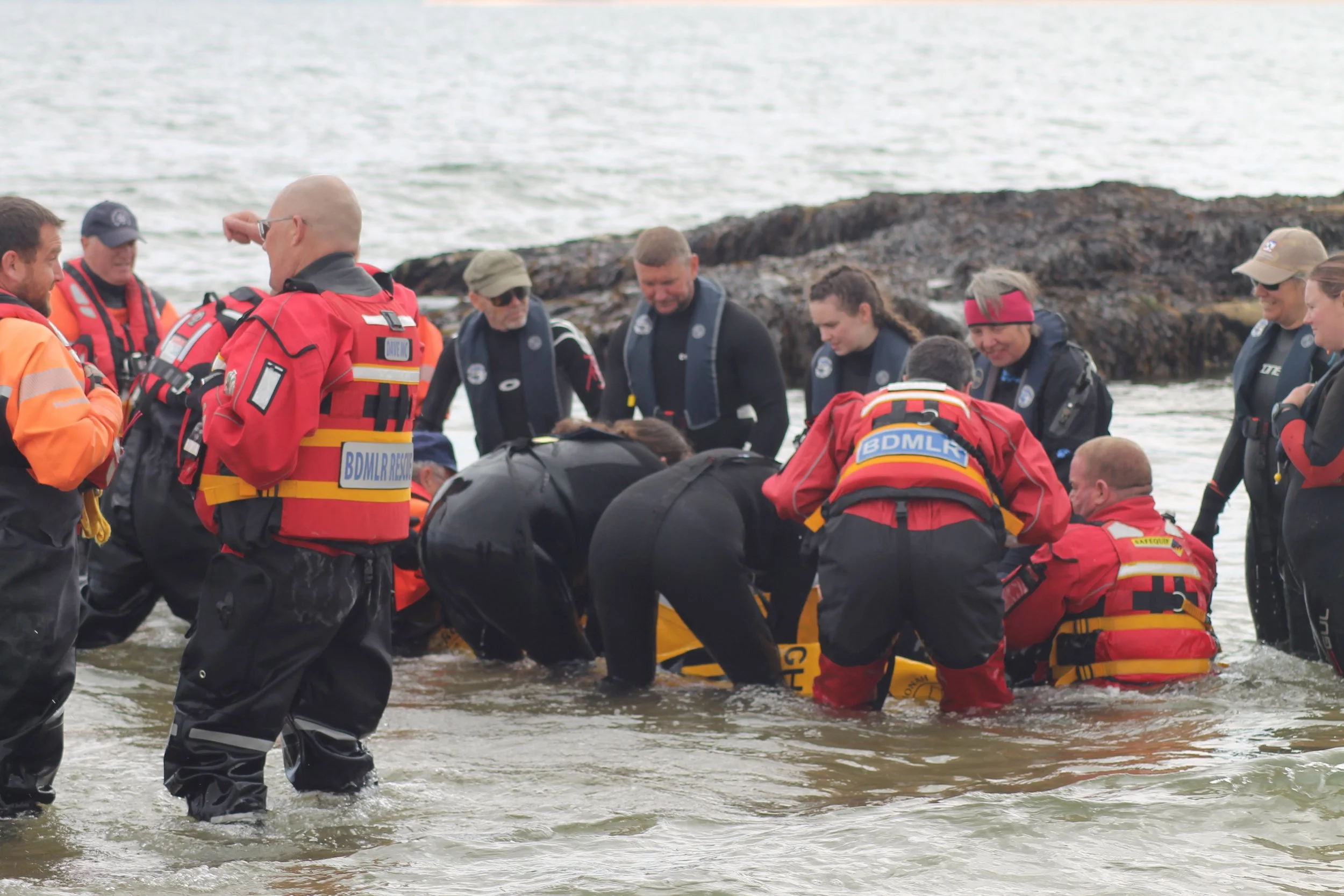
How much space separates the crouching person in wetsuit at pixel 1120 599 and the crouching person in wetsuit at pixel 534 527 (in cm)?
159

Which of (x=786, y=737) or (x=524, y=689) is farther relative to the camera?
(x=524, y=689)

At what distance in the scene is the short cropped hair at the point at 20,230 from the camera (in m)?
3.82

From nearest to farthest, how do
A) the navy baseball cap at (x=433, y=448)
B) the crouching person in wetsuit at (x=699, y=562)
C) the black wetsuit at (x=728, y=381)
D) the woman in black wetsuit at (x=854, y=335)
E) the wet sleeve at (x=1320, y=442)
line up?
the wet sleeve at (x=1320, y=442) < the crouching person in wetsuit at (x=699, y=562) < the woman in black wetsuit at (x=854, y=335) < the black wetsuit at (x=728, y=381) < the navy baseball cap at (x=433, y=448)

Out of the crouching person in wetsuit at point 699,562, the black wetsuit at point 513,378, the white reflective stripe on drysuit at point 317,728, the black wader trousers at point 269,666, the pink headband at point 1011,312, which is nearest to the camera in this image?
the black wader trousers at point 269,666

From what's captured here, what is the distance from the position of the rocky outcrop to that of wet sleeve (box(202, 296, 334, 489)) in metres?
9.76

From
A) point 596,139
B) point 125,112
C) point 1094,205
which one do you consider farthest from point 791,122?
point 1094,205

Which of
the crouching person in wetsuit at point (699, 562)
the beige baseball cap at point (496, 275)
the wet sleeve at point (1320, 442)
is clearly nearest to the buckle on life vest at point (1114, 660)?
the wet sleeve at point (1320, 442)

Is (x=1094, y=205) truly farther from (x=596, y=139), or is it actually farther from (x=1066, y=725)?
(x=596, y=139)

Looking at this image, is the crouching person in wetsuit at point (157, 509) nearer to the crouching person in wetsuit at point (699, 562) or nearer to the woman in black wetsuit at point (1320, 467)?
the crouching person in wetsuit at point (699, 562)

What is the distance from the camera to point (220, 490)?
3766 mm

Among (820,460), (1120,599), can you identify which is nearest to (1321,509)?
(1120,599)

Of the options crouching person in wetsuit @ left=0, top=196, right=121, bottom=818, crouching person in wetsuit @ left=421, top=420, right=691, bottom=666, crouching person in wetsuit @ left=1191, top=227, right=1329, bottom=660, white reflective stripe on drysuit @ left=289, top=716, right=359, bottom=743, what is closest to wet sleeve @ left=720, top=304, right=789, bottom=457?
crouching person in wetsuit @ left=421, top=420, right=691, bottom=666

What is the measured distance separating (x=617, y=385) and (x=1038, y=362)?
2.07 metres

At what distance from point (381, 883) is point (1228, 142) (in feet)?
143
